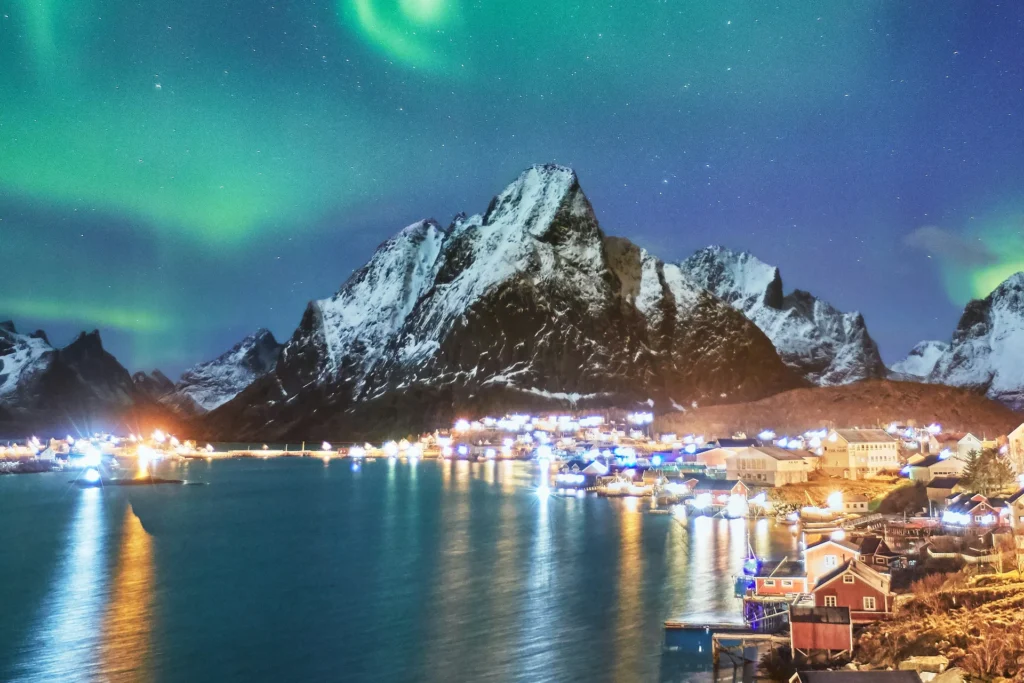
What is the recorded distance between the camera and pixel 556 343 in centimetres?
16838

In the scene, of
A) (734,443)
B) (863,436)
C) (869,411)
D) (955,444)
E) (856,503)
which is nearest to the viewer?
(856,503)

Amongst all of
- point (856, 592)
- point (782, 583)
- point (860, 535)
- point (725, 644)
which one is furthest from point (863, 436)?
point (725, 644)

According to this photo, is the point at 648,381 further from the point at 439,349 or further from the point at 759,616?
the point at 759,616

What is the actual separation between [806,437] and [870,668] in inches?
2427

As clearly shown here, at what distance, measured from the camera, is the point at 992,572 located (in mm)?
25594

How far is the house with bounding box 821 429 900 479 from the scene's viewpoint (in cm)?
5678

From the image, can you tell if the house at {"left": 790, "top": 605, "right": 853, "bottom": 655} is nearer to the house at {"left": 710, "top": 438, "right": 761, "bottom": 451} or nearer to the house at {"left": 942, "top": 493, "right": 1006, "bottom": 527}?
the house at {"left": 942, "top": 493, "right": 1006, "bottom": 527}

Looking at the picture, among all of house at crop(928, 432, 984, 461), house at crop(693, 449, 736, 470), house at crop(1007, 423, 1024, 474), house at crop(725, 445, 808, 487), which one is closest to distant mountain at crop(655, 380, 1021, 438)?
house at crop(928, 432, 984, 461)

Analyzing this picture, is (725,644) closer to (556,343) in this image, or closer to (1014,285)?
(556,343)


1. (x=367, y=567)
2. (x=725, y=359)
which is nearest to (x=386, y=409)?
(x=725, y=359)

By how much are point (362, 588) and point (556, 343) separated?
447 ft

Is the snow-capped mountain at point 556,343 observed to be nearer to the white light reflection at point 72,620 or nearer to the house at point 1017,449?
the house at point 1017,449

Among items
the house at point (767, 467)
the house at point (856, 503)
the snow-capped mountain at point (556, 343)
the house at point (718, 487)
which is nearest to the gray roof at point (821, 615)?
the house at point (856, 503)

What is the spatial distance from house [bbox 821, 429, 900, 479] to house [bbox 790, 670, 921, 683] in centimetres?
4231
